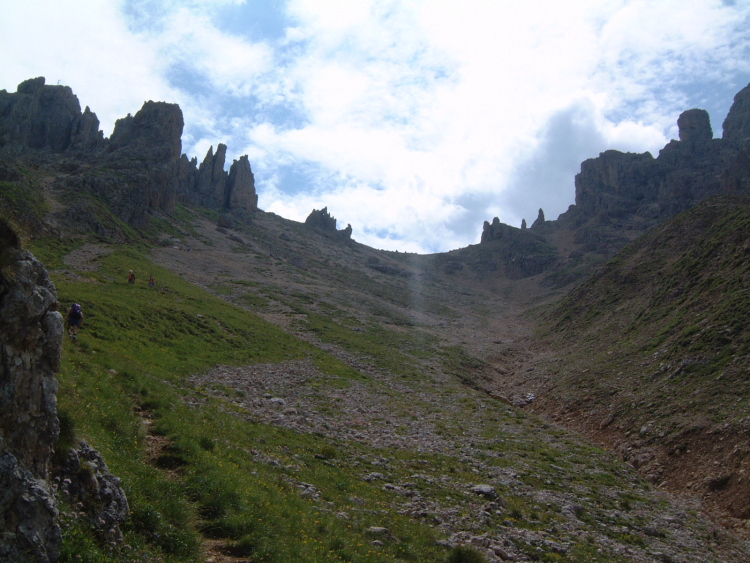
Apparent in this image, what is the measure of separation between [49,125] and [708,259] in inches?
6674

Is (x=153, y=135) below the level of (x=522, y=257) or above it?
above

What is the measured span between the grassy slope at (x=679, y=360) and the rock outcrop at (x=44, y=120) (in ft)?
483

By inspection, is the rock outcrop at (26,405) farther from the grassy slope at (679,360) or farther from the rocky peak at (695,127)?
Result: the rocky peak at (695,127)

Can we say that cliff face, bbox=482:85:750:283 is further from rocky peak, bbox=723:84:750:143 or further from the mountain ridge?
the mountain ridge

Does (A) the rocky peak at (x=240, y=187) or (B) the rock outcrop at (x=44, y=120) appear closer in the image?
(B) the rock outcrop at (x=44, y=120)

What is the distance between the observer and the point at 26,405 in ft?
25.0

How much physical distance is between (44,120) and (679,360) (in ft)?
566

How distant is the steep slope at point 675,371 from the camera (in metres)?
22.3

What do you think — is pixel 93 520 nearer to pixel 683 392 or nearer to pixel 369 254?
pixel 683 392

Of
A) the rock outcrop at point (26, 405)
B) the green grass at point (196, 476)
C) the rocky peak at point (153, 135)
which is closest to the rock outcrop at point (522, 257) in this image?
the rocky peak at point (153, 135)

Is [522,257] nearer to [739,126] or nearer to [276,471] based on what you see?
[739,126]

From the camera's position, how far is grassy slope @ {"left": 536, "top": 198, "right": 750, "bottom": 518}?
2291 centimetres

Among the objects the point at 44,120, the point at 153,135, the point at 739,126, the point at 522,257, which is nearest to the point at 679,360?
the point at 153,135

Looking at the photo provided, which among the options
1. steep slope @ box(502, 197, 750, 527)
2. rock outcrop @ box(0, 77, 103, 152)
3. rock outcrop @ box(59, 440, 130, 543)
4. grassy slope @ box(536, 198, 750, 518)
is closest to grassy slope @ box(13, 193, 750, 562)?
rock outcrop @ box(59, 440, 130, 543)
